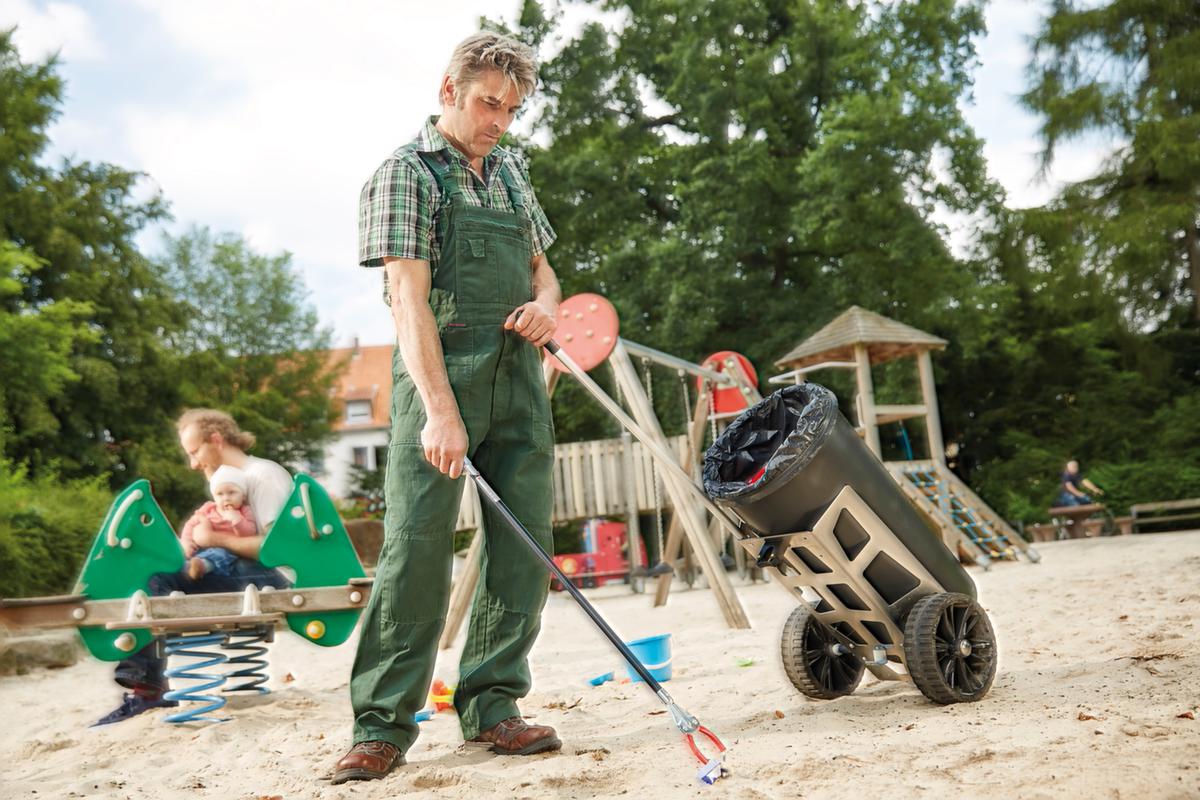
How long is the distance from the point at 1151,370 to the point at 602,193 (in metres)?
10.9

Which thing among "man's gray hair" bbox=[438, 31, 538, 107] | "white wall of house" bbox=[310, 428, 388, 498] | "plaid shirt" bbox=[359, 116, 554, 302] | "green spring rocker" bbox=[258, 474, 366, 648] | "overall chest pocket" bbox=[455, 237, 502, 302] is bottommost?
"green spring rocker" bbox=[258, 474, 366, 648]

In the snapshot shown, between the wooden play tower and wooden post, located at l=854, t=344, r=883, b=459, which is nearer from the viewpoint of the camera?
the wooden play tower

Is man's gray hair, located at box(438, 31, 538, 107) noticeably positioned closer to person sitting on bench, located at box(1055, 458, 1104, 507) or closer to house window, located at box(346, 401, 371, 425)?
person sitting on bench, located at box(1055, 458, 1104, 507)

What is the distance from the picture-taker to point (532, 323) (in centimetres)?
298

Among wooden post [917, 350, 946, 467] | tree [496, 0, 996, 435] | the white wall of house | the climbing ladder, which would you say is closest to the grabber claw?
the climbing ladder

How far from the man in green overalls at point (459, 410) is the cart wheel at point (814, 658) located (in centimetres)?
82

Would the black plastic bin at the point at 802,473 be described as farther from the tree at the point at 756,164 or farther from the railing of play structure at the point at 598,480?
the tree at the point at 756,164

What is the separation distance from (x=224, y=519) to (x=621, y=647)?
2.62m

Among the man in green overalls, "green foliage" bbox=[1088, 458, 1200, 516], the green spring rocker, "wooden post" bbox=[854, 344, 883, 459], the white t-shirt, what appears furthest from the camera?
"green foliage" bbox=[1088, 458, 1200, 516]

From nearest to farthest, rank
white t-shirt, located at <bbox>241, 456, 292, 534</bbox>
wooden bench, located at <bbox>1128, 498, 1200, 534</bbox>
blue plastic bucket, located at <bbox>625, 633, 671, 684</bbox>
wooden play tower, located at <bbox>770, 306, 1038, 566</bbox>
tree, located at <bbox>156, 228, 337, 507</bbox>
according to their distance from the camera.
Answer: blue plastic bucket, located at <bbox>625, 633, 671, 684</bbox> < white t-shirt, located at <bbox>241, 456, 292, 534</bbox> < wooden play tower, located at <bbox>770, 306, 1038, 566</bbox> < wooden bench, located at <bbox>1128, 498, 1200, 534</bbox> < tree, located at <bbox>156, 228, 337, 507</bbox>

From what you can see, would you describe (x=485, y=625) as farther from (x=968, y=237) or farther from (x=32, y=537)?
(x=968, y=237)

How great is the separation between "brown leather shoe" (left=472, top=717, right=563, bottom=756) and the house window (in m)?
41.2

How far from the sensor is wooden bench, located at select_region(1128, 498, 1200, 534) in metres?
14.5

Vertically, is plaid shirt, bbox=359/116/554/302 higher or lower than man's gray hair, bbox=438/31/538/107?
lower
